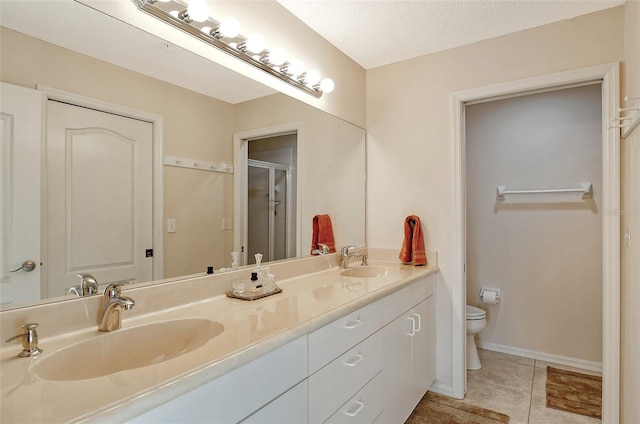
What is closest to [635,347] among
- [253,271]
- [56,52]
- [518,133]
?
[253,271]

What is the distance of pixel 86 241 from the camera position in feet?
3.80

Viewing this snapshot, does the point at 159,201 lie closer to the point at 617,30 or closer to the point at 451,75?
the point at 451,75

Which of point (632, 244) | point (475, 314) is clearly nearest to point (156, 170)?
point (632, 244)

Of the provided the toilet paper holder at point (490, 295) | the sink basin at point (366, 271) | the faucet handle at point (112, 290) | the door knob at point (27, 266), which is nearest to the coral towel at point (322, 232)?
the sink basin at point (366, 271)

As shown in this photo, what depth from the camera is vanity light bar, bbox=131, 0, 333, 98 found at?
1.31 m

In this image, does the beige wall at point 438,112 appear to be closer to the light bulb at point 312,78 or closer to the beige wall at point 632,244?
the beige wall at point 632,244

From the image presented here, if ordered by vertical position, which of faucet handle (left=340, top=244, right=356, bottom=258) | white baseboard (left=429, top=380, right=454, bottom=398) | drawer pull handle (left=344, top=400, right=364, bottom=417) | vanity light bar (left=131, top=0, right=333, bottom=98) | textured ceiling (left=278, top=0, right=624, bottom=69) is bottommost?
white baseboard (left=429, top=380, right=454, bottom=398)

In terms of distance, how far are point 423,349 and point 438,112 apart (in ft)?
5.05

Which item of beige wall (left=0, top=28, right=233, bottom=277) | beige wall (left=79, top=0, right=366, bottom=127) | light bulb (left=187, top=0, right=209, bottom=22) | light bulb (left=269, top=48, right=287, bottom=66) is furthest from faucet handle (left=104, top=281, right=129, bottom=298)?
light bulb (left=269, top=48, right=287, bottom=66)

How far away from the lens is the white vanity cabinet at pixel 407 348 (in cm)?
171

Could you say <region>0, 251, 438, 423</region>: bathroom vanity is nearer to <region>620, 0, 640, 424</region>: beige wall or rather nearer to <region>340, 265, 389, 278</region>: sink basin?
<region>340, 265, 389, 278</region>: sink basin

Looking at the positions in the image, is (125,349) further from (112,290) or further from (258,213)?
(258,213)

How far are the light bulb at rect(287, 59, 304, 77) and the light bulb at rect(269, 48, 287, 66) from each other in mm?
68

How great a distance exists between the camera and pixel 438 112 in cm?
238
